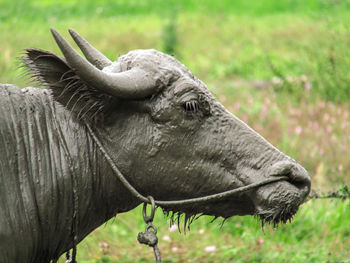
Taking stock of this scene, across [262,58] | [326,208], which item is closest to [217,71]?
[262,58]

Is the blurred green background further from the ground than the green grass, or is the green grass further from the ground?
the blurred green background

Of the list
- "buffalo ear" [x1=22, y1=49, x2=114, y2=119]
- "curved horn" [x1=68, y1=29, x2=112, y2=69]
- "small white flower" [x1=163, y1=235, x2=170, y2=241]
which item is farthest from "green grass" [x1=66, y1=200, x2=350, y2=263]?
"buffalo ear" [x1=22, y1=49, x2=114, y2=119]

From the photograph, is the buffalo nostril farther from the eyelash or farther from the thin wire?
the eyelash

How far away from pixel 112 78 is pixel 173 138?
41 centimetres

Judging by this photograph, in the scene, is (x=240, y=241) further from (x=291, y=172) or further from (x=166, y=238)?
(x=291, y=172)

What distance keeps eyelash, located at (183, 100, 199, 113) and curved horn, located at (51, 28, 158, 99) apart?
0.54ft

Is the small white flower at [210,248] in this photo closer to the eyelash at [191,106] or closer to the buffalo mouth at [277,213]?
the buffalo mouth at [277,213]

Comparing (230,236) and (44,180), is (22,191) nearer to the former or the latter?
(44,180)

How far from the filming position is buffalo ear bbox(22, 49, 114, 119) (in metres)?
2.59

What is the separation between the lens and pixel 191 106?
269cm

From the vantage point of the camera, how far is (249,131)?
2.79m

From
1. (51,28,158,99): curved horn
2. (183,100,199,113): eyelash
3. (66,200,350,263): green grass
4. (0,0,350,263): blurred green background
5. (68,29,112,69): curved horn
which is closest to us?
(51,28,158,99): curved horn

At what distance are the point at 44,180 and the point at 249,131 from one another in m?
1.00

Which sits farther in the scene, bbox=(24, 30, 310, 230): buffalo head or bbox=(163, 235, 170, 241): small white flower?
bbox=(163, 235, 170, 241): small white flower
